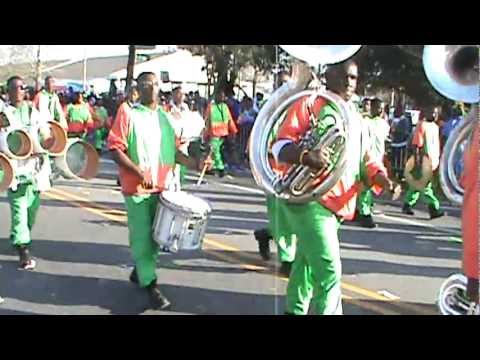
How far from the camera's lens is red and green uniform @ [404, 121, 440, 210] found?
3904 mm

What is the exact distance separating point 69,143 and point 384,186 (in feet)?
4.99

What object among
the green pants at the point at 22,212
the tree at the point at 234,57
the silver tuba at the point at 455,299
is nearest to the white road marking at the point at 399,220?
the silver tuba at the point at 455,299

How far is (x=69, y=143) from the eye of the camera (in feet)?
14.0

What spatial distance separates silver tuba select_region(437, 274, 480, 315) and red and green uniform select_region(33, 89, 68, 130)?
Answer: 1.95 metres

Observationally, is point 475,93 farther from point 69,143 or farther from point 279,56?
point 69,143

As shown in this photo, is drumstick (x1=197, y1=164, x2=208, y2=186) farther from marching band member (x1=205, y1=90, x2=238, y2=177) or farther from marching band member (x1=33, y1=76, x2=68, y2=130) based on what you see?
marching band member (x1=33, y1=76, x2=68, y2=130)

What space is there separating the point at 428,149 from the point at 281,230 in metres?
0.76

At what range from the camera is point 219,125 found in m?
4.14

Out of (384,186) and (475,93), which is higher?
(475,93)

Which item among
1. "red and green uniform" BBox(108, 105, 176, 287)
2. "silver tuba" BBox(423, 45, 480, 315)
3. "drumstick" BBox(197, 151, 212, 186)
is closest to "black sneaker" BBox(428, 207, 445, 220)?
"silver tuba" BBox(423, 45, 480, 315)

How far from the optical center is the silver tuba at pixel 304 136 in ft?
12.7
